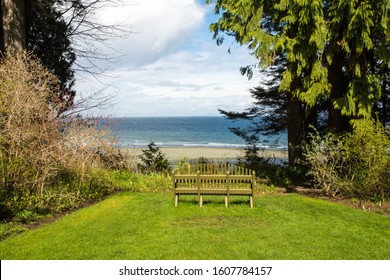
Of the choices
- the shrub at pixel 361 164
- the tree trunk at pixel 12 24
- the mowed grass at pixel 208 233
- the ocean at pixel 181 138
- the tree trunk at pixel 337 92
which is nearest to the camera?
the mowed grass at pixel 208 233

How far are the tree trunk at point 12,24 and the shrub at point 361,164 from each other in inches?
381

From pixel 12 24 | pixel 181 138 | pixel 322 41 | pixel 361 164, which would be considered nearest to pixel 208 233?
pixel 361 164

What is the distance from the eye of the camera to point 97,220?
7.44m

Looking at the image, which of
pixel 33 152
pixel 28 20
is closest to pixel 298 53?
pixel 33 152

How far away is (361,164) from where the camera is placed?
31.8ft

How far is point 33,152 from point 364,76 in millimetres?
8812

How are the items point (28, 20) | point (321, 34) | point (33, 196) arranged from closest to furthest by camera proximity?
point (33, 196) → point (321, 34) → point (28, 20)

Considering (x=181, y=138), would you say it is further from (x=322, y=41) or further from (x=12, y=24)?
(x=322, y=41)

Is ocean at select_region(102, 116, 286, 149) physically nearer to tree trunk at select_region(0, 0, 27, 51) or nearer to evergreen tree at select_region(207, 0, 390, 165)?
tree trunk at select_region(0, 0, 27, 51)

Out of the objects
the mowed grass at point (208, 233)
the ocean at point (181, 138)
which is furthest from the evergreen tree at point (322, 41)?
the ocean at point (181, 138)

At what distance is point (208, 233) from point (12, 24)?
9262mm

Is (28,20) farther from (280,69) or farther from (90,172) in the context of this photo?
(280,69)

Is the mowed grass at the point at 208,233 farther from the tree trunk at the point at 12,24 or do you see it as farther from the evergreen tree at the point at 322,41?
the tree trunk at the point at 12,24

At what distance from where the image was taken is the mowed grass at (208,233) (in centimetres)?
550
